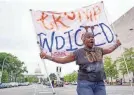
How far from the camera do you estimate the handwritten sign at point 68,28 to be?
25.8 feet

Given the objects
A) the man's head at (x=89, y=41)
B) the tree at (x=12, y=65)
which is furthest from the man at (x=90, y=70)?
the tree at (x=12, y=65)

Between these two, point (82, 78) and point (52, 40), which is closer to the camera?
point (82, 78)

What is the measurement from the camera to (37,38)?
7918 millimetres

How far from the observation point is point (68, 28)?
7980 mm

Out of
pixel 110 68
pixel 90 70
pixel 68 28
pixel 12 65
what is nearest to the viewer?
pixel 90 70

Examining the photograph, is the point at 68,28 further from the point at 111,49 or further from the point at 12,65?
the point at 12,65

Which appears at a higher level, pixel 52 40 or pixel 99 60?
pixel 52 40

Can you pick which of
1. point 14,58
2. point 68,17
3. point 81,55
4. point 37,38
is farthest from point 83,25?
point 14,58

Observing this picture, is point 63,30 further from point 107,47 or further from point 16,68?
point 16,68

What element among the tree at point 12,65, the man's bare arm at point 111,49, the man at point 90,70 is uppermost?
the tree at point 12,65

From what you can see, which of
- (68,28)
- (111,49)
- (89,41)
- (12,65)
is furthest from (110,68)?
(89,41)

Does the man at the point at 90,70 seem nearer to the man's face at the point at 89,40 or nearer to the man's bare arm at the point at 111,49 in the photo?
the man's face at the point at 89,40

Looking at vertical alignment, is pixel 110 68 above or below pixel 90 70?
above

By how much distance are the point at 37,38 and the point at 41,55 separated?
0.49m
